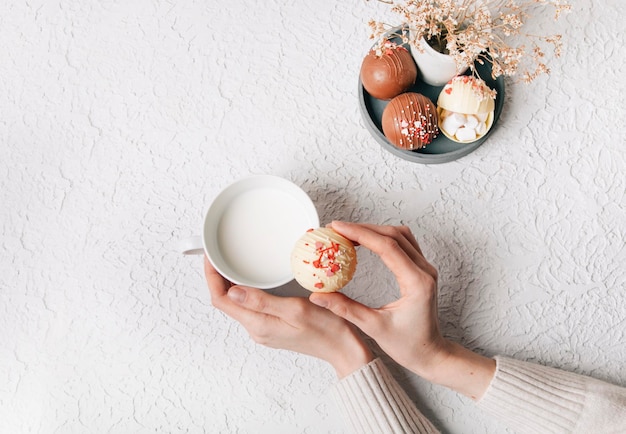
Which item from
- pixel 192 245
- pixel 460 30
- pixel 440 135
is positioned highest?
pixel 460 30

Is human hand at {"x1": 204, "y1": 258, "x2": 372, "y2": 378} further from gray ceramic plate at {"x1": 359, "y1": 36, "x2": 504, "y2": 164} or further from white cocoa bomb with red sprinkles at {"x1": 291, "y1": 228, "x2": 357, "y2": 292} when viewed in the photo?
gray ceramic plate at {"x1": 359, "y1": 36, "x2": 504, "y2": 164}

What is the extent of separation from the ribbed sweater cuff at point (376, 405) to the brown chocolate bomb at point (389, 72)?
1.12 ft

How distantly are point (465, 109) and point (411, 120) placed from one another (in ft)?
0.22

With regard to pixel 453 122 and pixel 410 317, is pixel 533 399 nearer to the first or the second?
pixel 410 317

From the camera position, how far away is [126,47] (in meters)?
0.76

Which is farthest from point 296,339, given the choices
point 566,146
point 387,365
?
point 566,146

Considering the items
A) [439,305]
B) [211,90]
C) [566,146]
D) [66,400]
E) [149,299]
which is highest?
[566,146]

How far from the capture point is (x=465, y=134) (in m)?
0.66

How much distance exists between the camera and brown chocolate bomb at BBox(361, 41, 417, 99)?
2.11 ft

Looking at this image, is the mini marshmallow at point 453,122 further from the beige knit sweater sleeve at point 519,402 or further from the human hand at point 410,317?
the beige knit sweater sleeve at point 519,402

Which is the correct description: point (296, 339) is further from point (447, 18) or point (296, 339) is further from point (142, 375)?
point (447, 18)

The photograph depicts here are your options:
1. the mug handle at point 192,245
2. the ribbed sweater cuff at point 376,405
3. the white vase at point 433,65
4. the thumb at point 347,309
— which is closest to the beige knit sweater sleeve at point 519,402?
the ribbed sweater cuff at point 376,405

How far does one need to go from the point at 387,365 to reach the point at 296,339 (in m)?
0.14

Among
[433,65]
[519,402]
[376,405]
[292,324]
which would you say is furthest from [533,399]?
[433,65]
